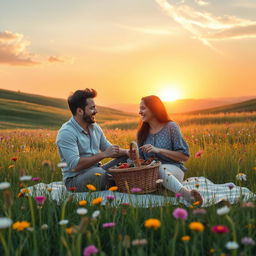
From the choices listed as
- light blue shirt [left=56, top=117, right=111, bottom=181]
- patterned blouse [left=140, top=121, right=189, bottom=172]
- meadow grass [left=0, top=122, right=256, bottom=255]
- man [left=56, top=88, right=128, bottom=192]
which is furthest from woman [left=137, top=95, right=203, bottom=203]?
meadow grass [left=0, top=122, right=256, bottom=255]

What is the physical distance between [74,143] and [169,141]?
4.41 feet

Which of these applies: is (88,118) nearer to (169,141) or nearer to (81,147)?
(81,147)

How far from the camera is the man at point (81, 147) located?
17.6ft

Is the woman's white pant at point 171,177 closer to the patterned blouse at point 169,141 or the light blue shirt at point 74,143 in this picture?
the patterned blouse at point 169,141

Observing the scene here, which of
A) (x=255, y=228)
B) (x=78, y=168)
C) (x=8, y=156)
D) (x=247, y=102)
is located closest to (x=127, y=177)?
(x=78, y=168)

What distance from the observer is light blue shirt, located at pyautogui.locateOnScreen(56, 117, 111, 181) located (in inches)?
211

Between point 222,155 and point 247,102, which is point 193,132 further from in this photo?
point 247,102

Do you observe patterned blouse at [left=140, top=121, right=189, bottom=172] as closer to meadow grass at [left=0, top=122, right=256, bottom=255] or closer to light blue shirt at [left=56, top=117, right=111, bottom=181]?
light blue shirt at [left=56, top=117, right=111, bottom=181]

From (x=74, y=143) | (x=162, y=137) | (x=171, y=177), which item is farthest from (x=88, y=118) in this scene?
(x=171, y=177)

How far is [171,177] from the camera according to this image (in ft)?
16.3

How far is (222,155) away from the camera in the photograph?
709 cm

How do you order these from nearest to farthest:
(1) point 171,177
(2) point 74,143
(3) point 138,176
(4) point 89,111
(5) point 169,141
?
1. (3) point 138,176
2. (1) point 171,177
3. (2) point 74,143
4. (4) point 89,111
5. (5) point 169,141

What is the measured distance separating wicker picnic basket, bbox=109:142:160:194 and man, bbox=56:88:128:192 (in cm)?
40

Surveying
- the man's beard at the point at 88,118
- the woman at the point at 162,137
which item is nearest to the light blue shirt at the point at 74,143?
the man's beard at the point at 88,118
